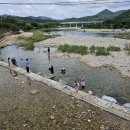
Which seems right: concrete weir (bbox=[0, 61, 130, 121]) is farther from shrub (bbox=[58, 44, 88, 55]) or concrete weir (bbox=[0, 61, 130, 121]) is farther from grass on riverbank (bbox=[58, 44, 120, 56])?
shrub (bbox=[58, 44, 88, 55])

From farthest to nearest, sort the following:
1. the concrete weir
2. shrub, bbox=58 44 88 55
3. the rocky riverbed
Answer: shrub, bbox=58 44 88 55
the concrete weir
the rocky riverbed

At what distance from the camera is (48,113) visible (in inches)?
652

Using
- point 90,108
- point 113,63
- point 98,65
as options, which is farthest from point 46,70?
point 90,108

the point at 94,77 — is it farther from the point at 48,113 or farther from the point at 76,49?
the point at 76,49

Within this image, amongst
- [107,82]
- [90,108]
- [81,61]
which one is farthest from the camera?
[81,61]

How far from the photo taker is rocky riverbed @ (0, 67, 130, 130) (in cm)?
1484

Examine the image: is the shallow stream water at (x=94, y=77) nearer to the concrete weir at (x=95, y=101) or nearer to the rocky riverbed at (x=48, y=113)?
the concrete weir at (x=95, y=101)

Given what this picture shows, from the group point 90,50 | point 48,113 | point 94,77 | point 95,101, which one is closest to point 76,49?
point 90,50

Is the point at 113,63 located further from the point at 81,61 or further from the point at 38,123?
the point at 38,123

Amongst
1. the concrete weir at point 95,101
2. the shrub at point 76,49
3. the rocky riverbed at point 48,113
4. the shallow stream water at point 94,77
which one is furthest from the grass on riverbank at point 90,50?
the rocky riverbed at point 48,113

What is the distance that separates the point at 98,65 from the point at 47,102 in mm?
15931

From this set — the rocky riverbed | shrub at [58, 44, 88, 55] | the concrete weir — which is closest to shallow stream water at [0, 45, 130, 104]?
the concrete weir

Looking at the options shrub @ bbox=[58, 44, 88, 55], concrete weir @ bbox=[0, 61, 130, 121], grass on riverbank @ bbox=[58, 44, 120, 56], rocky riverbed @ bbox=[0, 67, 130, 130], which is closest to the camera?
rocky riverbed @ bbox=[0, 67, 130, 130]

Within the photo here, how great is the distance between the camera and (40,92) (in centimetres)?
2112
